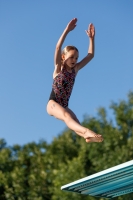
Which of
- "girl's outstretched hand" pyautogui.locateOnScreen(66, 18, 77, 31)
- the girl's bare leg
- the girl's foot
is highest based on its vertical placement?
"girl's outstretched hand" pyautogui.locateOnScreen(66, 18, 77, 31)

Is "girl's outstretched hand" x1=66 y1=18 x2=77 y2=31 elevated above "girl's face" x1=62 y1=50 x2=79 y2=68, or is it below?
above


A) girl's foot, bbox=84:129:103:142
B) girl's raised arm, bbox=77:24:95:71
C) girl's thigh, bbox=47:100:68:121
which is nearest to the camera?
girl's foot, bbox=84:129:103:142

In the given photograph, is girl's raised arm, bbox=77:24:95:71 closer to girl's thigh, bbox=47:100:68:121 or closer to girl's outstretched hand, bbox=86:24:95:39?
girl's outstretched hand, bbox=86:24:95:39

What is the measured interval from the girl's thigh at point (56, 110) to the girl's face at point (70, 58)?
559 millimetres

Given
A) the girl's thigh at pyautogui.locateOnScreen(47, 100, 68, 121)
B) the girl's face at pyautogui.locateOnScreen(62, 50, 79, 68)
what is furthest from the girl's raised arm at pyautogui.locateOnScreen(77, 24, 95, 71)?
the girl's thigh at pyautogui.locateOnScreen(47, 100, 68, 121)

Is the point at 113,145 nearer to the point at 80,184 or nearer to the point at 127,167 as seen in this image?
the point at 80,184

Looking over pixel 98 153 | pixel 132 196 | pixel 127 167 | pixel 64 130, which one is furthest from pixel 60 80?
pixel 64 130

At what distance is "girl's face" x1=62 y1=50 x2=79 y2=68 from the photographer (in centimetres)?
589

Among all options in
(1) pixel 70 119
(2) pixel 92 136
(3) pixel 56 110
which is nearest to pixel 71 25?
(3) pixel 56 110

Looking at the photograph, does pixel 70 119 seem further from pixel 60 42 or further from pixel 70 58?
pixel 60 42

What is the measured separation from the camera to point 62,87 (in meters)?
5.97

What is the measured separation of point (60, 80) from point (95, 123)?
13.2 meters

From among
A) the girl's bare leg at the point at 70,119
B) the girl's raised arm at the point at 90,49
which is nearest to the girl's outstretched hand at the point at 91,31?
the girl's raised arm at the point at 90,49

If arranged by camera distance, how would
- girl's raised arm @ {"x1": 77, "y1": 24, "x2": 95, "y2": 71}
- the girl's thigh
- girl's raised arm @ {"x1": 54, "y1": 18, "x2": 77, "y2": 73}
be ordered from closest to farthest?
the girl's thigh < girl's raised arm @ {"x1": 54, "y1": 18, "x2": 77, "y2": 73} < girl's raised arm @ {"x1": 77, "y1": 24, "x2": 95, "y2": 71}
